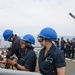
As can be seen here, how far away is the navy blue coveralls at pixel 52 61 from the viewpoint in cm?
370

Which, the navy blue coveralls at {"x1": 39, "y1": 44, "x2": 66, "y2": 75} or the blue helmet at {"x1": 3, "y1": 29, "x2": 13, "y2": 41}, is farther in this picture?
the blue helmet at {"x1": 3, "y1": 29, "x2": 13, "y2": 41}

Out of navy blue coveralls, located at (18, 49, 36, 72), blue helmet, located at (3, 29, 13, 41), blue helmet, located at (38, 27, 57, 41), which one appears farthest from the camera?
blue helmet, located at (3, 29, 13, 41)

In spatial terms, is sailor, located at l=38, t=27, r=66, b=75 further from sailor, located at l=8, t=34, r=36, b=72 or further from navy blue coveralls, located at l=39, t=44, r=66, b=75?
sailor, located at l=8, t=34, r=36, b=72

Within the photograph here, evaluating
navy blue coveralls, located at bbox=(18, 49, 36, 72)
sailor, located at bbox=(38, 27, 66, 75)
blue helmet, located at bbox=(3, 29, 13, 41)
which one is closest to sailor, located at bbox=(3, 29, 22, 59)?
blue helmet, located at bbox=(3, 29, 13, 41)

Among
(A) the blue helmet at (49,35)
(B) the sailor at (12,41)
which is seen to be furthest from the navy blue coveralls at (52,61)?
(B) the sailor at (12,41)

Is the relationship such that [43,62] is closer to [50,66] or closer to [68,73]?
[50,66]

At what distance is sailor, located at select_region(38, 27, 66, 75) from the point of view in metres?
3.70

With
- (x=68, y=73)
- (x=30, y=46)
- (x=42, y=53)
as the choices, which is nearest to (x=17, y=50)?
(x=30, y=46)

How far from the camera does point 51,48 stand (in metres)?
3.83

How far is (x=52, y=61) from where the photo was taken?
12.2 feet

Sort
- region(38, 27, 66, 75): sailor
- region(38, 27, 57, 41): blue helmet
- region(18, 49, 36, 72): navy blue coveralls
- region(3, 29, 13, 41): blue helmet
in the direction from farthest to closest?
1. region(3, 29, 13, 41): blue helmet
2. region(18, 49, 36, 72): navy blue coveralls
3. region(38, 27, 57, 41): blue helmet
4. region(38, 27, 66, 75): sailor

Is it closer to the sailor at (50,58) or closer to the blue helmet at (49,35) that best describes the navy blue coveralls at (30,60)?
the sailor at (50,58)

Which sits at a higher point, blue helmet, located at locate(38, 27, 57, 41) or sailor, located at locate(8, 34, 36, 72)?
blue helmet, located at locate(38, 27, 57, 41)

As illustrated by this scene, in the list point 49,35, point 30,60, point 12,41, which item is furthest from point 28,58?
point 12,41
